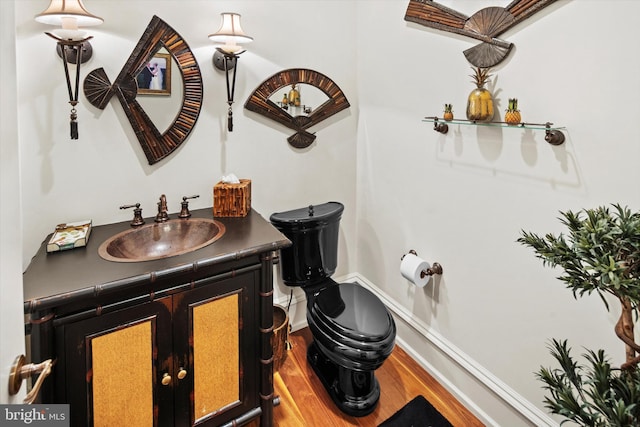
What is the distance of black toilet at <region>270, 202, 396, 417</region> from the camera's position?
1686 millimetres

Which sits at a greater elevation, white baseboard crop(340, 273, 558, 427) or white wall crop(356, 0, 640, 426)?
white wall crop(356, 0, 640, 426)

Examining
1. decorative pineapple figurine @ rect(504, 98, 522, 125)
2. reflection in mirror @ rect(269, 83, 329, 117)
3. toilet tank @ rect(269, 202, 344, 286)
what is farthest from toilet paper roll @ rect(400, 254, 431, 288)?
reflection in mirror @ rect(269, 83, 329, 117)

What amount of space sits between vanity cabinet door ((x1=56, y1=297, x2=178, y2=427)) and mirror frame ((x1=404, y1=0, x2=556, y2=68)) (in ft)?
5.25

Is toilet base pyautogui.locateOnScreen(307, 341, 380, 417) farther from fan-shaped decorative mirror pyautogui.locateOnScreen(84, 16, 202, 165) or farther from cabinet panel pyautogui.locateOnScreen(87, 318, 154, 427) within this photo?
fan-shaped decorative mirror pyautogui.locateOnScreen(84, 16, 202, 165)

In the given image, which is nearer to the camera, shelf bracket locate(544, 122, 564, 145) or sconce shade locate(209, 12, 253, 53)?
shelf bracket locate(544, 122, 564, 145)

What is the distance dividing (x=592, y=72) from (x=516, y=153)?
14.7 inches

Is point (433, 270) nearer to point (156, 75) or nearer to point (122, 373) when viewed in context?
point (122, 373)

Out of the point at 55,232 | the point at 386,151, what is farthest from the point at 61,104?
the point at 386,151

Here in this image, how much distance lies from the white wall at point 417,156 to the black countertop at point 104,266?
1.07ft

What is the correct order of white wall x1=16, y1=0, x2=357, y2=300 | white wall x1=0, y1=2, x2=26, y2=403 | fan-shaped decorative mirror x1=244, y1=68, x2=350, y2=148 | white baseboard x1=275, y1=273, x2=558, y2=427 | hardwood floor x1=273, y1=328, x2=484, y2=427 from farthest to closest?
fan-shaped decorative mirror x1=244, y1=68, x2=350, y2=148
hardwood floor x1=273, y1=328, x2=484, y2=427
white baseboard x1=275, y1=273, x2=558, y2=427
white wall x1=16, y1=0, x2=357, y2=300
white wall x1=0, y1=2, x2=26, y2=403

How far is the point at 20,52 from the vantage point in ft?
4.72

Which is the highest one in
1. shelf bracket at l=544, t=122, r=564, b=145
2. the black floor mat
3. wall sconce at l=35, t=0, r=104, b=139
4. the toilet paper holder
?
wall sconce at l=35, t=0, r=104, b=139

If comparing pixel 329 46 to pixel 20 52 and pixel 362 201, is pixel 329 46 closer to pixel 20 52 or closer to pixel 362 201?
pixel 362 201

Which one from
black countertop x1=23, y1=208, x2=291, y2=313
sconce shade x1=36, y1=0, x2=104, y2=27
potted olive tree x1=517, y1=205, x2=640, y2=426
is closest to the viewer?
potted olive tree x1=517, y1=205, x2=640, y2=426
